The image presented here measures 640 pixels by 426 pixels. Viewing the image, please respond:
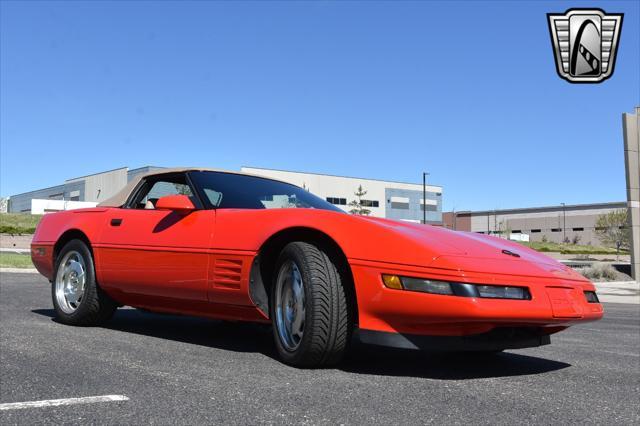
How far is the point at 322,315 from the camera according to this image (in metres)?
3.32

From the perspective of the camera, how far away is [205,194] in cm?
446

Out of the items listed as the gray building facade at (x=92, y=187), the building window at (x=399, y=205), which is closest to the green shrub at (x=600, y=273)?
the gray building facade at (x=92, y=187)

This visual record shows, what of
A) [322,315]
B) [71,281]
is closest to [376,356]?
[322,315]

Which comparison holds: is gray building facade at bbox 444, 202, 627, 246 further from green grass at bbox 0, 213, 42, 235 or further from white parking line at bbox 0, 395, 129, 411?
white parking line at bbox 0, 395, 129, 411

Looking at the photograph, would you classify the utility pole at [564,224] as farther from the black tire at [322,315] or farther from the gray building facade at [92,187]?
the black tire at [322,315]

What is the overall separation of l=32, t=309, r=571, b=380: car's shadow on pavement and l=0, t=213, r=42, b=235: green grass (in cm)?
4437

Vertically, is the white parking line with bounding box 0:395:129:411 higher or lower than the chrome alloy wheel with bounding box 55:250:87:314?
lower

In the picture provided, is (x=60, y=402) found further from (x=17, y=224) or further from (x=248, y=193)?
(x=17, y=224)

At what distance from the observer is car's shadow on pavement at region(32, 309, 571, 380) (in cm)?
352

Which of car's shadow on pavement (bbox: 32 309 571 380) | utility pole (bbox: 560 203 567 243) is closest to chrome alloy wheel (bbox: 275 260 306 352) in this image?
car's shadow on pavement (bbox: 32 309 571 380)

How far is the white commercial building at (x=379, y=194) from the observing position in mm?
83312

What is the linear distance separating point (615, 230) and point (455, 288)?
63.3 metres

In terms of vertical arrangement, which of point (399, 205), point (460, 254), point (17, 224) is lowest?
point (460, 254)

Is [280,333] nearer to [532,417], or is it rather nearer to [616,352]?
[532,417]
